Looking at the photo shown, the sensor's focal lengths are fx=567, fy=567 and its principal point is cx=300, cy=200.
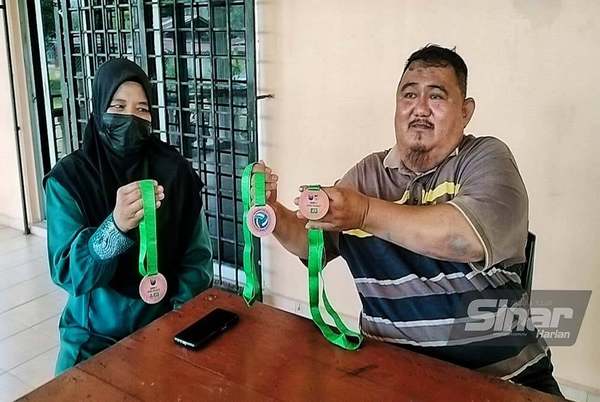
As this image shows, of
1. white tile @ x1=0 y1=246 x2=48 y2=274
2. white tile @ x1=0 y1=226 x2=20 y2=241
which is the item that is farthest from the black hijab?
white tile @ x1=0 y1=226 x2=20 y2=241

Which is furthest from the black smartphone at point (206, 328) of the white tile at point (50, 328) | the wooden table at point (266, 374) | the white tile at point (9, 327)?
the white tile at point (9, 327)

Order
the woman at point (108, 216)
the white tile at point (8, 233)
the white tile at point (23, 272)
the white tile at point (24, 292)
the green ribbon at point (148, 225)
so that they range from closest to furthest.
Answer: the green ribbon at point (148, 225), the woman at point (108, 216), the white tile at point (24, 292), the white tile at point (23, 272), the white tile at point (8, 233)

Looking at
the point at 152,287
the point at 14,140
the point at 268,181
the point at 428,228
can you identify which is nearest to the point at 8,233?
the point at 14,140

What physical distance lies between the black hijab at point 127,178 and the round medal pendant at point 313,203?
580 millimetres

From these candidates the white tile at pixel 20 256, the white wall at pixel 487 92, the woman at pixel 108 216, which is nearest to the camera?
the woman at pixel 108 216

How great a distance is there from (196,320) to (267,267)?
1.79m

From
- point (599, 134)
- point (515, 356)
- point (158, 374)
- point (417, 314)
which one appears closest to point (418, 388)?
point (417, 314)

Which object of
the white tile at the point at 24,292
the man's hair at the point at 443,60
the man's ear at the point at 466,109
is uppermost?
the man's hair at the point at 443,60

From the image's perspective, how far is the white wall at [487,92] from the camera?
2166mm

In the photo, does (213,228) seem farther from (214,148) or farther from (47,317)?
(47,317)

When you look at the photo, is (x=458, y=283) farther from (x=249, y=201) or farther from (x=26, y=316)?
(x=26, y=316)

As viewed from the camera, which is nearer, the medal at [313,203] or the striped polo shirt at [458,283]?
the medal at [313,203]

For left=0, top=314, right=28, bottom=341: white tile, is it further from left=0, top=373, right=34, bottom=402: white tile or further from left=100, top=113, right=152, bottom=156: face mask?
left=100, top=113, right=152, bottom=156: face mask

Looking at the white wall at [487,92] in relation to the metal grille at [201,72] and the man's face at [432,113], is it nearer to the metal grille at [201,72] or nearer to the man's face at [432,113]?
the metal grille at [201,72]
